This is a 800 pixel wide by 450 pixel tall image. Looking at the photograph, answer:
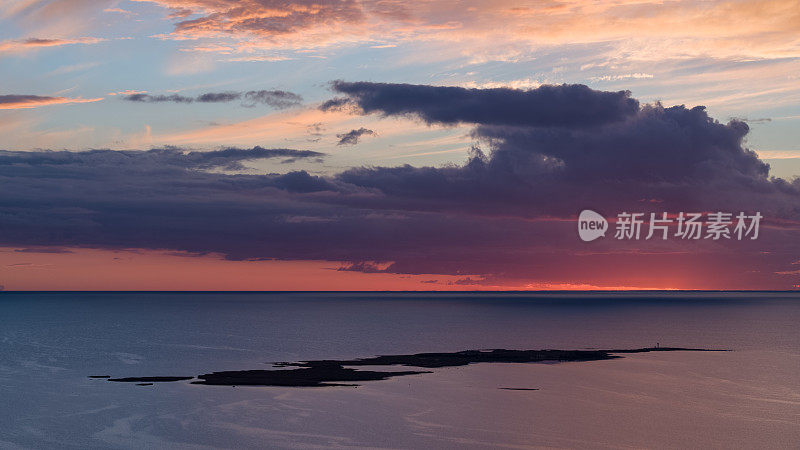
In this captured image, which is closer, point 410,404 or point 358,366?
point 410,404

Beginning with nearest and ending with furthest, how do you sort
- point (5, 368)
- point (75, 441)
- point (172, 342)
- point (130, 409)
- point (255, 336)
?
point (75, 441)
point (130, 409)
point (5, 368)
point (172, 342)
point (255, 336)

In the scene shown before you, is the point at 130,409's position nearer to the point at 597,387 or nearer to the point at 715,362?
the point at 597,387

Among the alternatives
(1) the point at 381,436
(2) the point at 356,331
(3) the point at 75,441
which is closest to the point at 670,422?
(1) the point at 381,436

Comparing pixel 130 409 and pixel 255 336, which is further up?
pixel 130 409

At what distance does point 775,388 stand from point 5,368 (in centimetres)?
9003

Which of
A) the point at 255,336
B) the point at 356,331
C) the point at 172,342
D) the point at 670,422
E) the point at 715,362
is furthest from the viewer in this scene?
the point at 356,331

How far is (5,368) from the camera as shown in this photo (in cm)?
9450

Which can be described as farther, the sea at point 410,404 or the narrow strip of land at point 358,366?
the narrow strip of land at point 358,366

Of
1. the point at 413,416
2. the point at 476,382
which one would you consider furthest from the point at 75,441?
Answer: the point at 476,382

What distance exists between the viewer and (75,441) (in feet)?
175

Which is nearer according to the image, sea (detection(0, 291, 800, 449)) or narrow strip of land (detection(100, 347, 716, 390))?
sea (detection(0, 291, 800, 449))

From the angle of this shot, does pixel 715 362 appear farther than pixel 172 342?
No

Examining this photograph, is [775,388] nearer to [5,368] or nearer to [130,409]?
[130,409]

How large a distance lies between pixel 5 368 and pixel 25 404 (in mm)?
31461
